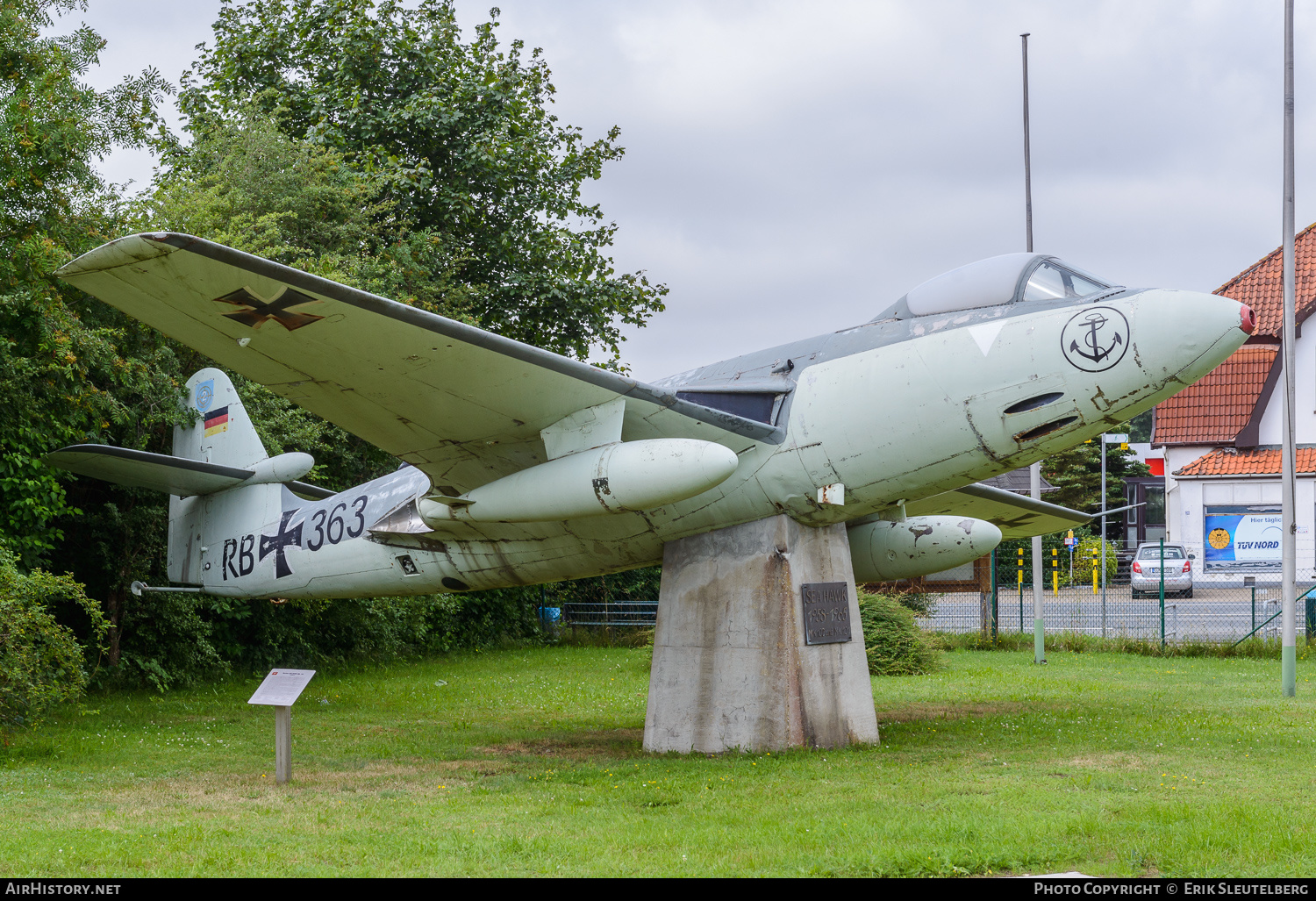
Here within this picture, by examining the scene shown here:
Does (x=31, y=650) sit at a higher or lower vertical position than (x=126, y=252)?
lower

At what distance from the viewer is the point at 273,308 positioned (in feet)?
25.8

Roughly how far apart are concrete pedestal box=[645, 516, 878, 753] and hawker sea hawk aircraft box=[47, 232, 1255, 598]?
0.31 m

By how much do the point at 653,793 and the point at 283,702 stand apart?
131 inches

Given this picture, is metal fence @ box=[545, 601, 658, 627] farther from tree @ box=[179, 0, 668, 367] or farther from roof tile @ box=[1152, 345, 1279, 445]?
roof tile @ box=[1152, 345, 1279, 445]

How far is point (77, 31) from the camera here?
14180 millimetres

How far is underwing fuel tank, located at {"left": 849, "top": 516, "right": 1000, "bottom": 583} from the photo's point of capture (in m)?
11.5

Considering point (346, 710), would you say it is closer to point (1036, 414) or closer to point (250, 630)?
point (250, 630)

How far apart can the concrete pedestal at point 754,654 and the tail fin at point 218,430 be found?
6396 mm

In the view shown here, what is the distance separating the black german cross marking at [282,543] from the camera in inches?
490

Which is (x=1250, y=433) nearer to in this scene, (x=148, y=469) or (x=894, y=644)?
(x=894, y=644)

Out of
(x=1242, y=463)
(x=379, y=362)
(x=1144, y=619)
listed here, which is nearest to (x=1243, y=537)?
(x=1242, y=463)

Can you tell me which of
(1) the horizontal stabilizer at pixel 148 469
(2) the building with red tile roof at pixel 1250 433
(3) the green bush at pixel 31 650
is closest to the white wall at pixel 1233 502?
(2) the building with red tile roof at pixel 1250 433

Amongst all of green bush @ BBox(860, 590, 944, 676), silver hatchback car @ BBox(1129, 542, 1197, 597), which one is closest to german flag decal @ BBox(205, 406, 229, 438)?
green bush @ BBox(860, 590, 944, 676)
